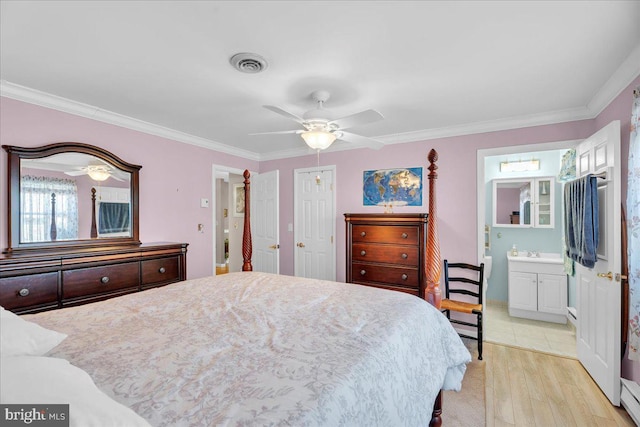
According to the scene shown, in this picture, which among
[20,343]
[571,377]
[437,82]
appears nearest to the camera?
[20,343]

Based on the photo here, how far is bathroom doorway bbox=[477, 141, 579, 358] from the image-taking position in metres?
3.33

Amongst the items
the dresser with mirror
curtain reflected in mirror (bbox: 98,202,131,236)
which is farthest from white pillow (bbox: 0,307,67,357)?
curtain reflected in mirror (bbox: 98,202,131,236)

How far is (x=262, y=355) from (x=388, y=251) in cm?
261

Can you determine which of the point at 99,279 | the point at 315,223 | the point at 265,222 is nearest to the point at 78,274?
the point at 99,279

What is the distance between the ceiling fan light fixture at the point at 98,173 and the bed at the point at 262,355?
1.82m

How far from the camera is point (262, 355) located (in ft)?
3.72

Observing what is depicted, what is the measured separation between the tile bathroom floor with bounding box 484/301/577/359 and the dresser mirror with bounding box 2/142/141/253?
4.25 metres

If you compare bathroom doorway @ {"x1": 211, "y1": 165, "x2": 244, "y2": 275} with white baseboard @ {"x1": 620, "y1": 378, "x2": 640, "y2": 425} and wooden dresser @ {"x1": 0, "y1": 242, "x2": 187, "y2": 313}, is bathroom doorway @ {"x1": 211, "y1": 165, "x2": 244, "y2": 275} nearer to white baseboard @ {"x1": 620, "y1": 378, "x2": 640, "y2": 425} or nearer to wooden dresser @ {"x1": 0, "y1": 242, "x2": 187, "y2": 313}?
wooden dresser @ {"x1": 0, "y1": 242, "x2": 187, "y2": 313}

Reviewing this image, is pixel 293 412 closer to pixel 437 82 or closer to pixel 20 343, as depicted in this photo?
pixel 20 343

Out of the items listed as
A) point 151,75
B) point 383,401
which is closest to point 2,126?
point 151,75

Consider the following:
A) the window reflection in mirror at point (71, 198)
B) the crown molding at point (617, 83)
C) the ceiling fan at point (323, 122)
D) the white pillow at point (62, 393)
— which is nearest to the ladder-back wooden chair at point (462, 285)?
the crown molding at point (617, 83)

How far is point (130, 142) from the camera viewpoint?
Answer: 3.36m

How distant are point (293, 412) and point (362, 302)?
1.06 m

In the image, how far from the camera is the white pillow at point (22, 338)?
0.90 meters
